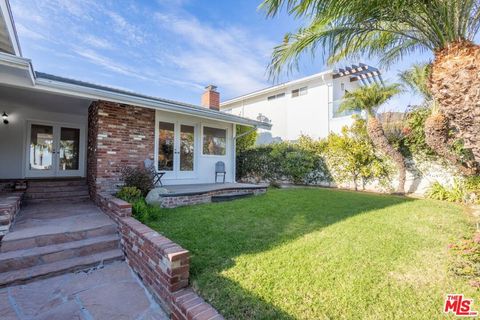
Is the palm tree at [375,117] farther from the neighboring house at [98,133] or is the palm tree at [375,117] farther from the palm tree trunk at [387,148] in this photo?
the neighboring house at [98,133]

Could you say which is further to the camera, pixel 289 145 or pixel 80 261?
pixel 289 145

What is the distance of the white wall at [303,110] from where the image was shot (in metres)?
15.1

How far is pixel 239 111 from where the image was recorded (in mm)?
21891

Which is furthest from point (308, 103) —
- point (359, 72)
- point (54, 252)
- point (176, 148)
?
point (54, 252)

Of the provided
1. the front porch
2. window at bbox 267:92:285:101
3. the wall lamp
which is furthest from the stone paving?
window at bbox 267:92:285:101

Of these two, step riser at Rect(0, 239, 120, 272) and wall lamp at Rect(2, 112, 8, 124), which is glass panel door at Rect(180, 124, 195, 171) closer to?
step riser at Rect(0, 239, 120, 272)

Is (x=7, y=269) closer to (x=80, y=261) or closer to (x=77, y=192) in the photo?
(x=80, y=261)

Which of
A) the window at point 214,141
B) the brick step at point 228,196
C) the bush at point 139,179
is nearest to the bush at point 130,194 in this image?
the bush at point 139,179

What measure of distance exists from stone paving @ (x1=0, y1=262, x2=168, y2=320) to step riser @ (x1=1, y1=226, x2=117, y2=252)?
28.1 inches

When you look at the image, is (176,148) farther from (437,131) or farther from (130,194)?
(437,131)

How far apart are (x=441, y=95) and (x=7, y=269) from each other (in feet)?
22.6

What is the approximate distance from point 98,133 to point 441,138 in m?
10.4

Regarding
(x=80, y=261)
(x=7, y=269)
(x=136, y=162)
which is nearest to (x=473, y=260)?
(x=80, y=261)

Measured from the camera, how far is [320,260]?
337cm
